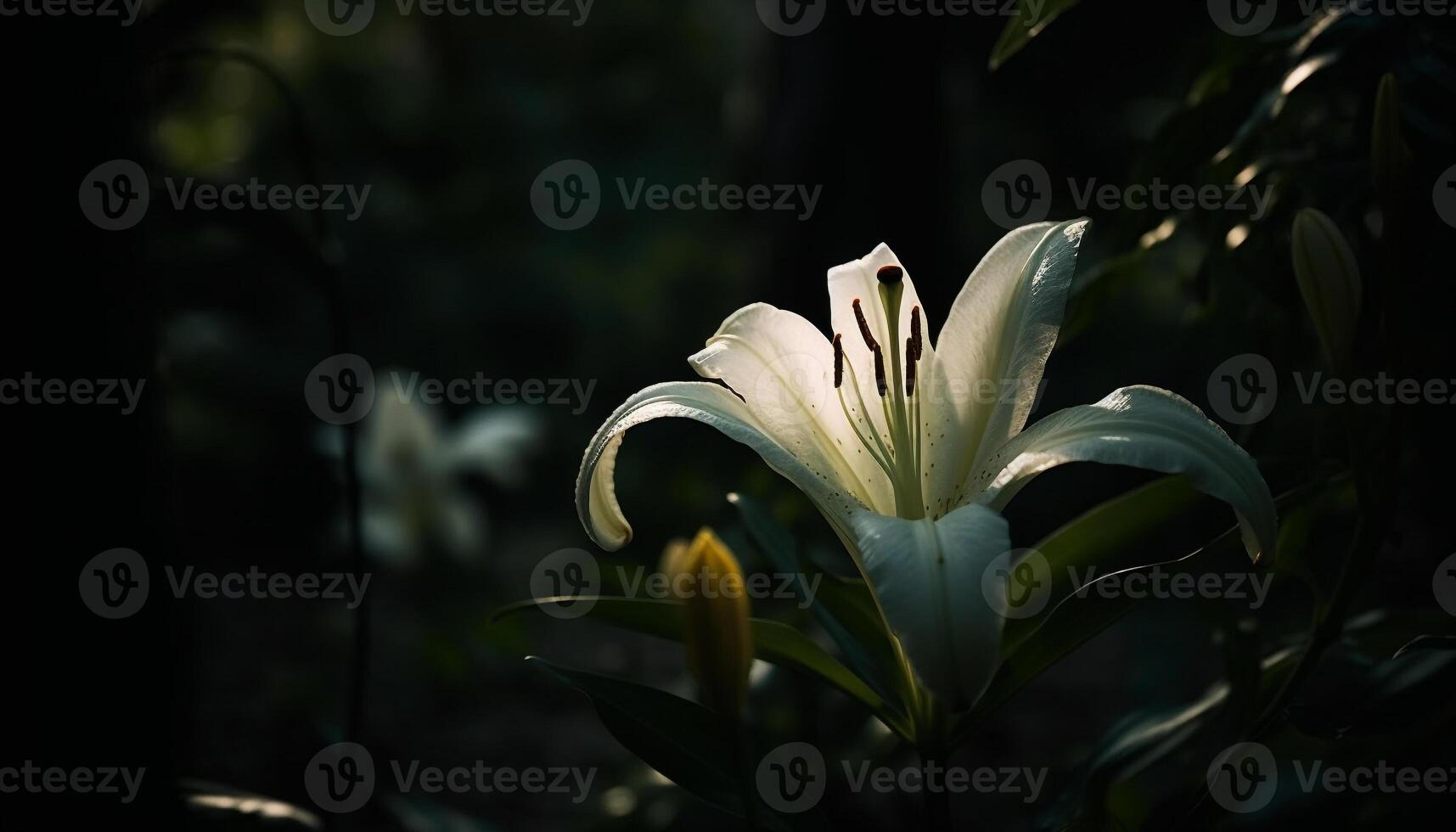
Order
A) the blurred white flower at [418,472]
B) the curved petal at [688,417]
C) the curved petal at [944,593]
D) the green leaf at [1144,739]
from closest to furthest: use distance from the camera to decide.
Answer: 1. the curved petal at [944,593]
2. the curved petal at [688,417]
3. the green leaf at [1144,739]
4. the blurred white flower at [418,472]

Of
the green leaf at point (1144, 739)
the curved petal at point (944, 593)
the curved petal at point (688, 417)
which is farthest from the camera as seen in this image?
the green leaf at point (1144, 739)

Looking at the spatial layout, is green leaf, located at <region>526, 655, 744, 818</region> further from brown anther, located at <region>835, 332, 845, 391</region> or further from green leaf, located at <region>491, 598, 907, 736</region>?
brown anther, located at <region>835, 332, 845, 391</region>

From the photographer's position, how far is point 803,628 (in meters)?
0.99

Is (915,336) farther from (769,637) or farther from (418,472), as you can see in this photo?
(418,472)

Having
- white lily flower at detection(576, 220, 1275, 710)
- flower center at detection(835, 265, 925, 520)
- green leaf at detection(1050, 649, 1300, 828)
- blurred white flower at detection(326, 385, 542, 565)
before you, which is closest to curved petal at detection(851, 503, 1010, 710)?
white lily flower at detection(576, 220, 1275, 710)

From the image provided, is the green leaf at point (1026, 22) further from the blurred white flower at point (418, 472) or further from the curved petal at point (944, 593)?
the blurred white flower at point (418, 472)

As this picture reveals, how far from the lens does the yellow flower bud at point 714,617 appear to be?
1.29ft

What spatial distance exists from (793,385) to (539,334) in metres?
2.31

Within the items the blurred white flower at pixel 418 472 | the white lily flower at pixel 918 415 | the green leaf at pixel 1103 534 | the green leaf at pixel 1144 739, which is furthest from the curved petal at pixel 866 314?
the blurred white flower at pixel 418 472

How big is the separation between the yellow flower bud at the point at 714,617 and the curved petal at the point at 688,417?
3.4 inches

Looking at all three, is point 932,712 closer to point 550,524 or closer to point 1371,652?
point 1371,652

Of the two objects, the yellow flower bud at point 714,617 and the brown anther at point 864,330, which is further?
the brown anther at point 864,330

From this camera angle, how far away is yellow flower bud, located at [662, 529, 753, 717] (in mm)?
393

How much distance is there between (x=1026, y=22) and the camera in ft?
1.85
